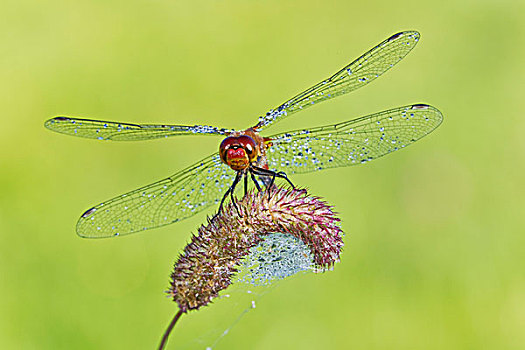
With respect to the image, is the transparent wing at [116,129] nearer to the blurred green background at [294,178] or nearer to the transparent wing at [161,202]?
the transparent wing at [161,202]

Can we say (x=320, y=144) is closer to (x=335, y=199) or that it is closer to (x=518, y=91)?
(x=335, y=199)

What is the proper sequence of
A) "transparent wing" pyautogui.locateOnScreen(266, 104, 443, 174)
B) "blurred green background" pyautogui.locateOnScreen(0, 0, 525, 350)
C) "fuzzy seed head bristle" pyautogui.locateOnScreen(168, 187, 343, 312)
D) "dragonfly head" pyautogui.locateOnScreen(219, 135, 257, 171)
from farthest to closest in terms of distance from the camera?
1. "blurred green background" pyautogui.locateOnScreen(0, 0, 525, 350)
2. "transparent wing" pyautogui.locateOnScreen(266, 104, 443, 174)
3. "dragonfly head" pyautogui.locateOnScreen(219, 135, 257, 171)
4. "fuzzy seed head bristle" pyautogui.locateOnScreen(168, 187, 343, 312)

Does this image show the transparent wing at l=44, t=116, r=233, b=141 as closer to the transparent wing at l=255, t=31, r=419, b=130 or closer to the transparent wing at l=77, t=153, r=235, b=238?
the transparent wing at l=77, t=153, r=235, b=238

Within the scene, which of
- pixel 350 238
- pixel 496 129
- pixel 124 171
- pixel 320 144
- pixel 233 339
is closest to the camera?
pixel 320 144

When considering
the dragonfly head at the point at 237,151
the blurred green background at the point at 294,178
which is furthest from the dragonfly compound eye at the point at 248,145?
the blurred green background at the point at 294,178

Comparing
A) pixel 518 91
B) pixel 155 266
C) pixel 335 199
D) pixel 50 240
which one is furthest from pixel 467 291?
pixel 50 240

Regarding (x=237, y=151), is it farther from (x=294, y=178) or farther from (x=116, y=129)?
(x=294, y=178)

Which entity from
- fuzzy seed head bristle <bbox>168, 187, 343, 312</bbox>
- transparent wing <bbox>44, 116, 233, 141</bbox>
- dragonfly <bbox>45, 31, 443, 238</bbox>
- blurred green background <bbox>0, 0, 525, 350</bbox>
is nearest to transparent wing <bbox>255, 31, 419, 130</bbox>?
dragonfly <bbox>45, 31, 443, 238</bbox>
